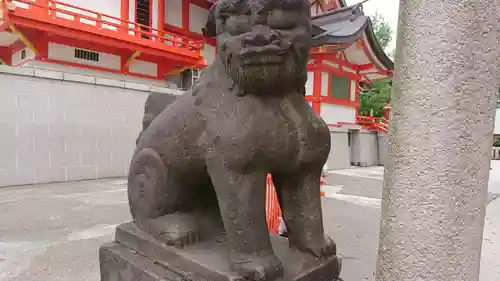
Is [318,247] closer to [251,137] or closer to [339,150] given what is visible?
[251,137]

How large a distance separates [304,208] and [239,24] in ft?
1.65

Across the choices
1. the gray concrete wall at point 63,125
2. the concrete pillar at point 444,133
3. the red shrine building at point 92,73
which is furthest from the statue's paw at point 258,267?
the gray concrete wall at point 63,125

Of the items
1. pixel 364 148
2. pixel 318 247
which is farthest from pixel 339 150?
pixel 318 247

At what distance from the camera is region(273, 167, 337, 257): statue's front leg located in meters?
0.93

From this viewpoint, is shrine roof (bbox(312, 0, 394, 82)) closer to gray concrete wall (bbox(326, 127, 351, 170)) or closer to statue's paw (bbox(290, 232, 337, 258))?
gray concrete wall (bbox(326, 127, 351, 170))

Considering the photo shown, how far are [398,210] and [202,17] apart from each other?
25.0 ft

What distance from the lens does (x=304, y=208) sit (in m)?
0.93

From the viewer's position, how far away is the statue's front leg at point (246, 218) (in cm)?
83

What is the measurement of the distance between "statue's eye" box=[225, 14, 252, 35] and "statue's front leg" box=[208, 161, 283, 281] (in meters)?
0.32

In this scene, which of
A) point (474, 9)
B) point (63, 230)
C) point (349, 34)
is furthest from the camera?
point (349, 34)

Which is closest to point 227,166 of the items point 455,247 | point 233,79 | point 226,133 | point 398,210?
point 226,133

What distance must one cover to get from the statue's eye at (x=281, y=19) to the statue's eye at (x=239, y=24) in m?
0.05

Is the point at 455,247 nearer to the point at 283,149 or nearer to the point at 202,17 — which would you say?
the point at 283,149

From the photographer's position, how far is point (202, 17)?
25.1 ft
